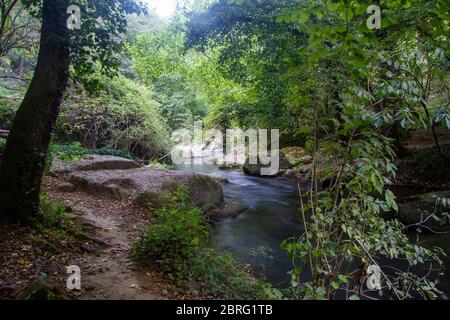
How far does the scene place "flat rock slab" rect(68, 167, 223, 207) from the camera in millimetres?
6961

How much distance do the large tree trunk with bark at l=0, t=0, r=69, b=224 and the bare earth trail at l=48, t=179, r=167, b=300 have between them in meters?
1.18

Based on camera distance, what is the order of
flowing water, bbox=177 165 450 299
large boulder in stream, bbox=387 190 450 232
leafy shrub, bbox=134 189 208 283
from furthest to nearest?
large boulder in stream, bbox=387 190 450 232 → flowing water, bbox=177 165 450 299 → leafy shrub, bbox=134 189 208 283

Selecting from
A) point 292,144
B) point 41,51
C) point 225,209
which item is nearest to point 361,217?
point 41,51

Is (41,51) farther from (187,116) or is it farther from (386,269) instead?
(187,116)

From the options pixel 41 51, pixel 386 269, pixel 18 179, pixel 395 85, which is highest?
pixel 41 51

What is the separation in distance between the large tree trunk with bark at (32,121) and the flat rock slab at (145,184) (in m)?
3.04

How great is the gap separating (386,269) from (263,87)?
19.6 feet

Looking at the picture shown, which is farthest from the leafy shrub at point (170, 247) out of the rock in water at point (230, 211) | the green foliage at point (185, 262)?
the rock in water at point (230, 211)

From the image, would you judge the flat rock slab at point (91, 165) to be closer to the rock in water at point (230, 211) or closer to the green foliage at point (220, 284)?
the rock in water at point (230, 211)

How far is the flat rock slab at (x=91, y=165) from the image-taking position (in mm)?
7897

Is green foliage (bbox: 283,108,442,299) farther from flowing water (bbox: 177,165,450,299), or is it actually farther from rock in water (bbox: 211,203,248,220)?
rock in water (bbox: 211,203,248,220)

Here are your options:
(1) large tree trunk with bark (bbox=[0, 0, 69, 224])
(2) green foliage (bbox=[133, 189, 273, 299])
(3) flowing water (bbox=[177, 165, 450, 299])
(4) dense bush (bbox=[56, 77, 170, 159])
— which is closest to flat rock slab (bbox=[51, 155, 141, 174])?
(3) flowing water (bbox=[177, 165, 450, 299])
